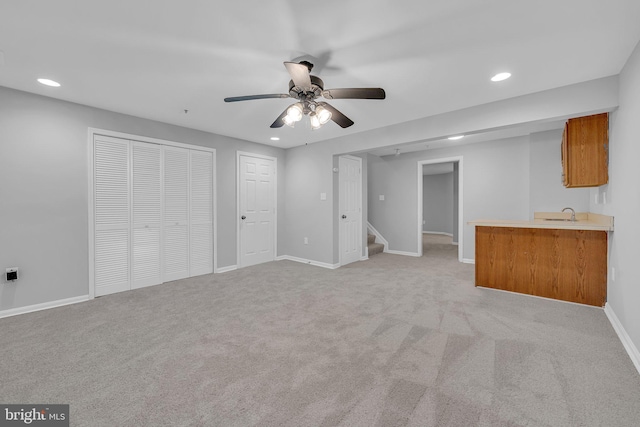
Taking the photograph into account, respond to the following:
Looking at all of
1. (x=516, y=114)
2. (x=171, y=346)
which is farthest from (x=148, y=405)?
(x=516, y=114)

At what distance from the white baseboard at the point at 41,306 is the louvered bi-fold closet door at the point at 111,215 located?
0.19 m

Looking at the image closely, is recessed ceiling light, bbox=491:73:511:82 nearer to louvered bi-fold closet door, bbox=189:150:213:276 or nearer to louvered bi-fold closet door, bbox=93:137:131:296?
louvered bi-fold closet door, bbox=189:150:213:276

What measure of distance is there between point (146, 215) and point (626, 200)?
17.4ft

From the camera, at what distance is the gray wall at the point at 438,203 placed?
396 inches

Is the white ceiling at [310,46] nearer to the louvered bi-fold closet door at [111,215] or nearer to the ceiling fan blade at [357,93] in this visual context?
the ceiling fan blade at [357,93]

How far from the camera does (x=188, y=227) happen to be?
14.3ft

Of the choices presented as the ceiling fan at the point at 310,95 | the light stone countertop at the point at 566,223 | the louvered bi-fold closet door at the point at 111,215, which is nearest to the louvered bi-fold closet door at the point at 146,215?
the louvered bi-fold closet door at the point at 111,215

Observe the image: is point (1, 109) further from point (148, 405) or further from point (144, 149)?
point (148, 405)

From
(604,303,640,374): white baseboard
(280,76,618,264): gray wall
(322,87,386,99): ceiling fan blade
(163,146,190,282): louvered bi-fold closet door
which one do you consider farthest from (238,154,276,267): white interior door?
(604,303,640,374): white baseboard

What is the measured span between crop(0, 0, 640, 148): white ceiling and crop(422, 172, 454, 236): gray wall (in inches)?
293

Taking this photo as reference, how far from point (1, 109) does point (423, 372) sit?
4.65 meters

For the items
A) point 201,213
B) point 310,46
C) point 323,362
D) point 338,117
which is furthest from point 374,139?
point 323,362

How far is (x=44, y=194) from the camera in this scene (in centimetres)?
311

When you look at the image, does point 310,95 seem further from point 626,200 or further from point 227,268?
point 227,268
